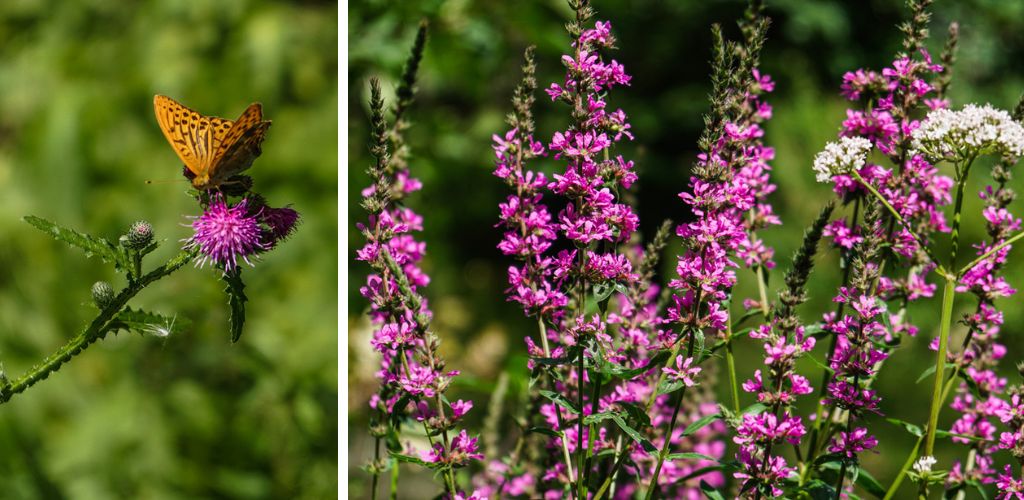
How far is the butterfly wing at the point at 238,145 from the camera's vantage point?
0.91 meters

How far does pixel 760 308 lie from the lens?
3.91 feet

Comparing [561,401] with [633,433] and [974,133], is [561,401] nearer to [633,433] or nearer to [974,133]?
[633,433]

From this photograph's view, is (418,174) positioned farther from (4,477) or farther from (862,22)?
(862,22)

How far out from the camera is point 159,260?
2.65 m

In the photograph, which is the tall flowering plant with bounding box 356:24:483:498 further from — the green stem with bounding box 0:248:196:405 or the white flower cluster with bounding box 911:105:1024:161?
the white flower cluster with bounding box 911:105:1024:161

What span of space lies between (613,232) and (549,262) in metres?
0.07

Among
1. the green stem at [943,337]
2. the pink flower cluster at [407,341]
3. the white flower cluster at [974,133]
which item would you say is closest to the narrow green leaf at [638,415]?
the pink flower cluster at [407,341]

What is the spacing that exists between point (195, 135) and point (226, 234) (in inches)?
4.1

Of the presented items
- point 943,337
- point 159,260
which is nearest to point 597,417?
point 943,337

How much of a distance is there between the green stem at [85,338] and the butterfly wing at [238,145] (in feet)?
0.32

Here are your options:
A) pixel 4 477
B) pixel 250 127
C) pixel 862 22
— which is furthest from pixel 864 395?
pixel 862 22

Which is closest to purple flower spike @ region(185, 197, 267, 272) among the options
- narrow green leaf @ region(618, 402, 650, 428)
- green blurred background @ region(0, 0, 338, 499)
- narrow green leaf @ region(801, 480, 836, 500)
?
narrow green leaf @ region(618, 402, 650, 428)

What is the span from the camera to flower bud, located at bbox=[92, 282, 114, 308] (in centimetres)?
91

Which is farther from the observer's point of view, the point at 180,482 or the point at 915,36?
the point at 180,482
